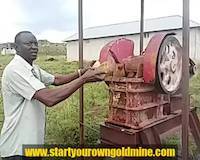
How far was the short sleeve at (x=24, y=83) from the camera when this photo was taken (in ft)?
6.91

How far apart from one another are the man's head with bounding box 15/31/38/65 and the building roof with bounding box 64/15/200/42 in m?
11.0

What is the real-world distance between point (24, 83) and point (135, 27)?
15474mm

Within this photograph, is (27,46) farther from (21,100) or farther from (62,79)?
(62,79)

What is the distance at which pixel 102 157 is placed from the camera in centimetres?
303

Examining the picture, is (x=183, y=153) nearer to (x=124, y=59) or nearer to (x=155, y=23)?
(x=124, y=59)

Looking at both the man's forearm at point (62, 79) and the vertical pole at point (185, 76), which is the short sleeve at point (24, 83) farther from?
the vertical pole at point (185, 76)

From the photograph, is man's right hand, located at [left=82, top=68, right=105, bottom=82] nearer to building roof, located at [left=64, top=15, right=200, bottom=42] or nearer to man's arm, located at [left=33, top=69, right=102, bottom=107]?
man's arm, located at [left=33, top=69, right=102, bottom=107]

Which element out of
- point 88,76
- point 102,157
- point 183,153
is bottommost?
point 102,157

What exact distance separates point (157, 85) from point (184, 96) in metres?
0.37

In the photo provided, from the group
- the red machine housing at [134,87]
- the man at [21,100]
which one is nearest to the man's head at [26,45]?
the man at [21,100]

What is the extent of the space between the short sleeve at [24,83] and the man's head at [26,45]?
0.17 metres

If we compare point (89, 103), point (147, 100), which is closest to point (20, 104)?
point (147, 100)

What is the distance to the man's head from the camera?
2262mm

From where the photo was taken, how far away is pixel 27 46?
226 centimetres
